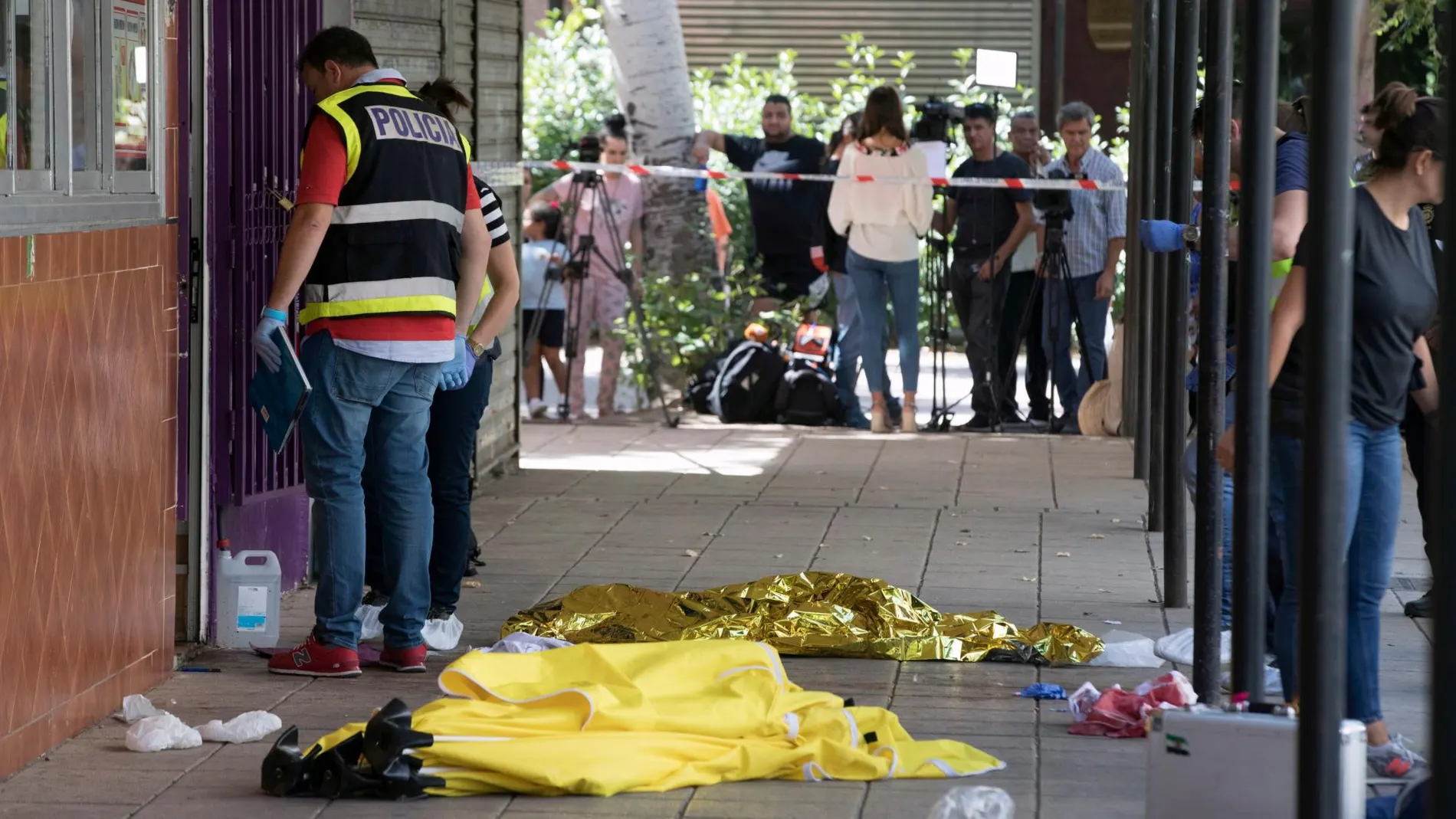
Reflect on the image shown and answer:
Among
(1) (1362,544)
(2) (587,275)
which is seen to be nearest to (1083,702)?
(1) (1362,544)

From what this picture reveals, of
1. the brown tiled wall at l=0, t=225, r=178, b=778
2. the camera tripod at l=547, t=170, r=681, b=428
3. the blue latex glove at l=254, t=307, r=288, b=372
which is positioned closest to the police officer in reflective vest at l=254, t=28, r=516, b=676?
the blue latex glove at l=254, t=307, r=288, b=372

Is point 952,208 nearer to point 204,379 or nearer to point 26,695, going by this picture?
point 204,379

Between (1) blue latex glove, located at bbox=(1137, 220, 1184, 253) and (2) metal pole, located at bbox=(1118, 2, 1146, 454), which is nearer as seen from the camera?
(1) blue latex glove, located at bbox=(1137, 220, 1184, 253)

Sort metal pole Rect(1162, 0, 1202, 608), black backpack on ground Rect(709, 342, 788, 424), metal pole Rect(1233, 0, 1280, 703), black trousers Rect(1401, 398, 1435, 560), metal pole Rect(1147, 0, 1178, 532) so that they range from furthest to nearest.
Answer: black backpack on ground Rect(709, 342, 788, 424), metal pole Rect(1147, 0, 1178, 532), metal pole Rect(1162, 0, 1202, 608), black trousers Rect(1401, 398, 1435, 560), metal pole Rect(1233, 0, 1280, 703)

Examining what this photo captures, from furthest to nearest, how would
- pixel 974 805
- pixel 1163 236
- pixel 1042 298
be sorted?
pixel 1042 298
pixel 1163 236
pixel 974 805

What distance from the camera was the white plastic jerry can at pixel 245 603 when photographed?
255 inches

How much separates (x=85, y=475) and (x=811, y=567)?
3.43m

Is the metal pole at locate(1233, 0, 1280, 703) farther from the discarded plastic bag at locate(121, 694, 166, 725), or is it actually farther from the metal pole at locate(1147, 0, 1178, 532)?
the metal pole at locate(1147, 0, 1178, 532)

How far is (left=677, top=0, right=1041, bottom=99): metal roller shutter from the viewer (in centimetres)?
2291

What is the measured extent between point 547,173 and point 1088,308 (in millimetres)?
7122

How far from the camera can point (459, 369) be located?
6.45 metres

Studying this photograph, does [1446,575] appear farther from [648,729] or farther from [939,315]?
[939,315]

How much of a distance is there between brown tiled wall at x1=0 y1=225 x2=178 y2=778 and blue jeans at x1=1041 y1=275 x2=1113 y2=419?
768cm

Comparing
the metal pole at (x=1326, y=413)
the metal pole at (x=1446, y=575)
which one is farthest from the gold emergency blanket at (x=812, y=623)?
the metal pole at (x=1446, y=575)
